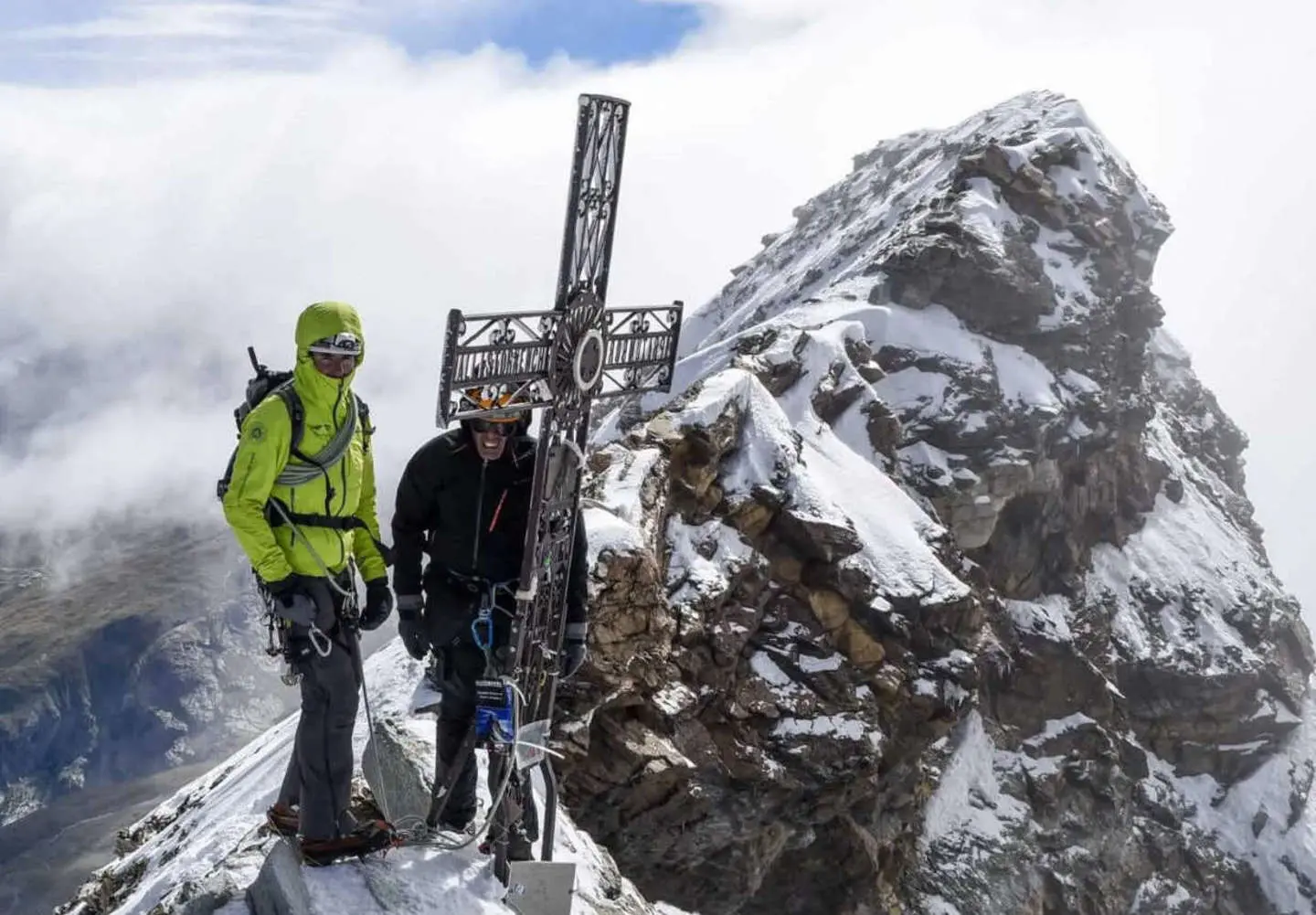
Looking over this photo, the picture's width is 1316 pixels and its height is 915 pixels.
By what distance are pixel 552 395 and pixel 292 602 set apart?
8.01ft

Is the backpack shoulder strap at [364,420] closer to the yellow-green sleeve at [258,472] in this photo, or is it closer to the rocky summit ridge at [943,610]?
the yellow-green sleeve at [258,472]

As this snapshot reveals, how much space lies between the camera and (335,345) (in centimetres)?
764

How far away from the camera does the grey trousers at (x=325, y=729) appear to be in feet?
25.9

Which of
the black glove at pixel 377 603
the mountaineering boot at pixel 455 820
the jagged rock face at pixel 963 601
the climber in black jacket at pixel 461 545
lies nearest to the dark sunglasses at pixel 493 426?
the climber in black jacket at pixel 461 545

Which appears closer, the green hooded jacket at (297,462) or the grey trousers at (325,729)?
the green hooded jacket at (297,462)

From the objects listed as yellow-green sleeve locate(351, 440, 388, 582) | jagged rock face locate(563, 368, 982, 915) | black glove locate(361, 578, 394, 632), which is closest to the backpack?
yellow-green sleeve locate(351, 440, 388, 582)

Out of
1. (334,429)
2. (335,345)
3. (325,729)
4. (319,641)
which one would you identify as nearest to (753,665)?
(325,729)

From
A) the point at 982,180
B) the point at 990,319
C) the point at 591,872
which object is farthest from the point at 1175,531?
the point at 591,872

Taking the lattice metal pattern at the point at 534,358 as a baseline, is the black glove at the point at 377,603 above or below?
below

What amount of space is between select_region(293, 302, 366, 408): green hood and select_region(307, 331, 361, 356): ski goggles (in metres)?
0.02

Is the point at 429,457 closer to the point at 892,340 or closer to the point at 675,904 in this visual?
the point at 675,904

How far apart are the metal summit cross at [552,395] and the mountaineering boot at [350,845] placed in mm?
757

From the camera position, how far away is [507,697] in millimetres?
8727

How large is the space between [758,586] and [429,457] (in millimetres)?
21380
